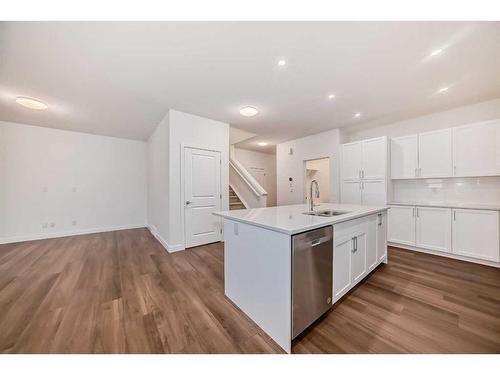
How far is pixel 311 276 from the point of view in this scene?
1.45 m

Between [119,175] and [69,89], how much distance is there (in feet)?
10.2

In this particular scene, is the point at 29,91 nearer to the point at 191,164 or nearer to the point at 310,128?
the point at 191,164

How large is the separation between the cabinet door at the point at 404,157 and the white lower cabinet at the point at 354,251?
1.86 meters

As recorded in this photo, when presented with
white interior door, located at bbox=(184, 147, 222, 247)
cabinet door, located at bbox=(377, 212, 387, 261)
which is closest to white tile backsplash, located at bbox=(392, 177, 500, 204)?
cabinet door, located at bbox=(377, 212, 387, 261)

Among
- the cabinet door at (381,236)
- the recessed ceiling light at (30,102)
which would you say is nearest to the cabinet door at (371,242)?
the cabinet door at (381,236)

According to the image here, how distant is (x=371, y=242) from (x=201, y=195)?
301 centimetres

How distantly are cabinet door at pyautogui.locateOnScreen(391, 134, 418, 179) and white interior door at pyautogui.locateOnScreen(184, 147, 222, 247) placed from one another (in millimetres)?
3734

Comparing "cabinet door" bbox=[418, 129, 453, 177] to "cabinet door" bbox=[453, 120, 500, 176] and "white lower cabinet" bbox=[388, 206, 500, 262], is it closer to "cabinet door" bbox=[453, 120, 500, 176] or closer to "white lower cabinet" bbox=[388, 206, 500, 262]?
"cabinet door" bbox=[453, 120, 500, 176]

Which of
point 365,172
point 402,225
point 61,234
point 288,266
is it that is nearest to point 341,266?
point 288,266

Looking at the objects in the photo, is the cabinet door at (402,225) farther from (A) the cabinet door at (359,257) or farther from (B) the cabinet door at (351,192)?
(A) the cabinet door at (359,257)

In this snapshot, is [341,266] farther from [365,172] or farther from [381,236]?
[365,172]

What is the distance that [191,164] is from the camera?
368cm

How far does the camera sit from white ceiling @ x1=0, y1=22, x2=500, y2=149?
1.68 metres

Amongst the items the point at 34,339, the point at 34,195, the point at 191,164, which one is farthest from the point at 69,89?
the point at 34,195
